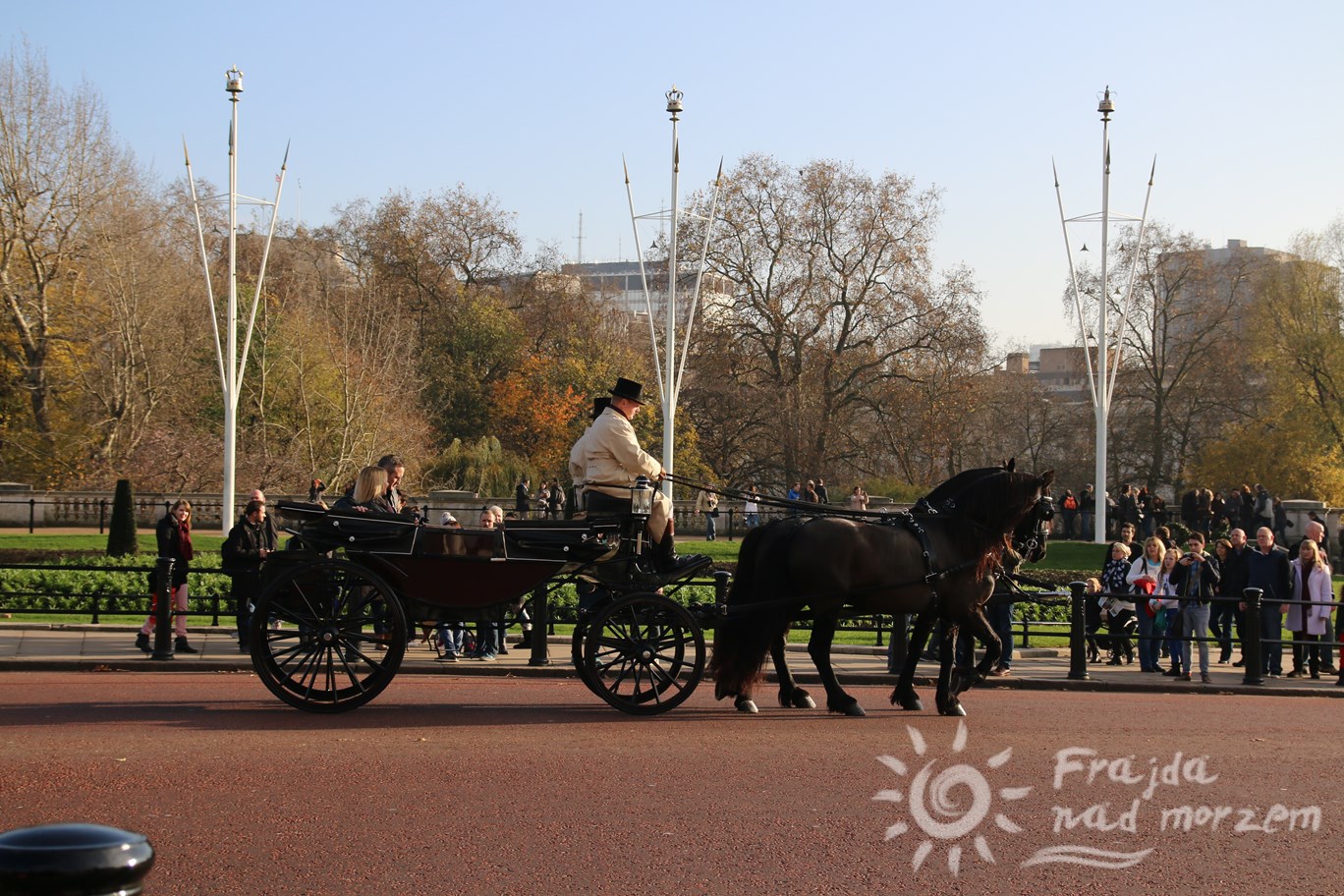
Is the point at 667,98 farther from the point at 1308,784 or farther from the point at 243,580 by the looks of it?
the point at 1308,784

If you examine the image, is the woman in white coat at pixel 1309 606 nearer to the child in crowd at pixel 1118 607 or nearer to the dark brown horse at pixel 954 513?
the child in crowd at pixel 1118 607

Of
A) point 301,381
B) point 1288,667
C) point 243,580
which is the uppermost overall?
point 301,381

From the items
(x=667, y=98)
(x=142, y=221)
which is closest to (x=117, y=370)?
(x=142, y=221)

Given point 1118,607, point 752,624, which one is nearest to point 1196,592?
point 1118,607

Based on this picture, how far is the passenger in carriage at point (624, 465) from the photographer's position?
1041cm

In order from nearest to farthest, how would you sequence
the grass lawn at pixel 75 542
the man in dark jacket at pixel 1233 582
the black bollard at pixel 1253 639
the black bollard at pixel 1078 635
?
the black bollard at pixel 1078 635, the black bollard at pixel 1253 639, the man in dark jacket at pixel 1233 582, the grass lawn at pixel 75 542

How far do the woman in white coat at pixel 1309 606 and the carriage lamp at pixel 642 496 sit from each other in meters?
9.57

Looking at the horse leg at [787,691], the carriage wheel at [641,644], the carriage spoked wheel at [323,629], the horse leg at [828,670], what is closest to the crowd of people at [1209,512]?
the horse leg at [787,691]

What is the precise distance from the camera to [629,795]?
7.53 metres

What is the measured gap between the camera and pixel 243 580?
1439 centimetres

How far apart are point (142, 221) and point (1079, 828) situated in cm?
4086

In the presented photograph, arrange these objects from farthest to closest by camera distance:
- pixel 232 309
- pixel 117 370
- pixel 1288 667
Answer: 1. pixel 117 370
2. pixel 232 309
3. pixel 1288 667

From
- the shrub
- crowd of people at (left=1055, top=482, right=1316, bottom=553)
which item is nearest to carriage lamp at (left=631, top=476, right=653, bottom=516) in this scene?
the shrub

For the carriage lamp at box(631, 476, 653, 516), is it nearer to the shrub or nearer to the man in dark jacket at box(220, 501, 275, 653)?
the man in dark jacket at box(220, 501, 275, 653)
